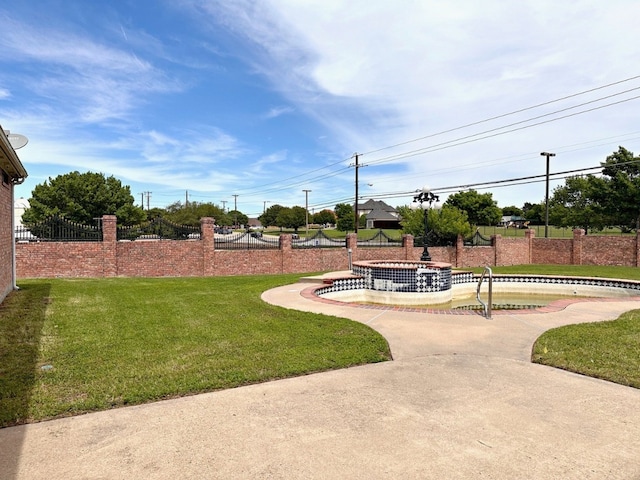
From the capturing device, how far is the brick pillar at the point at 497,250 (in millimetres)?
25734

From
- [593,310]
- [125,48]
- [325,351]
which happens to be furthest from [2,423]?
[125,48]

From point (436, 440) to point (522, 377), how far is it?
80.6 inches

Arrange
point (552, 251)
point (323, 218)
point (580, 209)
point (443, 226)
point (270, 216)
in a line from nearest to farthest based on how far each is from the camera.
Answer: point (443, 226) → point (552, 251) → point (580, 209) → point (270, 216) → point (323, 218)

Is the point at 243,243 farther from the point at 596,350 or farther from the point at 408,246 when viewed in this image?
the point at 596,350

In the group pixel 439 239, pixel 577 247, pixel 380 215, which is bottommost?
pixel 577 247

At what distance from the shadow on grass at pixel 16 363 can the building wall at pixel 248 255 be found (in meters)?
2.17

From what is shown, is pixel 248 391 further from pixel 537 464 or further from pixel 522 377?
pixel 522 377

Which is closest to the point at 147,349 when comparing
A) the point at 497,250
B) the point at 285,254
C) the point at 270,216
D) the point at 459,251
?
the point at 285,254

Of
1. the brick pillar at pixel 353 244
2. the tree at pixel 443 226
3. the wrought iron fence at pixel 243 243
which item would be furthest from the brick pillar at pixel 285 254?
the tree at pixel 443 226

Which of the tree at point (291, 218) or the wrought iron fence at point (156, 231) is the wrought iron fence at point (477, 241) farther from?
the tree at point (291, 218)

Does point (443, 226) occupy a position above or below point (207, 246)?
above

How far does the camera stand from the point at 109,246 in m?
15.6

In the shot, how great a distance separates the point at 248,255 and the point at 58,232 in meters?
7.34

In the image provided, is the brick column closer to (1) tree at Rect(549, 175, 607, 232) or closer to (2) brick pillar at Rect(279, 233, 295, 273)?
(2) brick pillar at Rect(279, 233, 295, 273)
